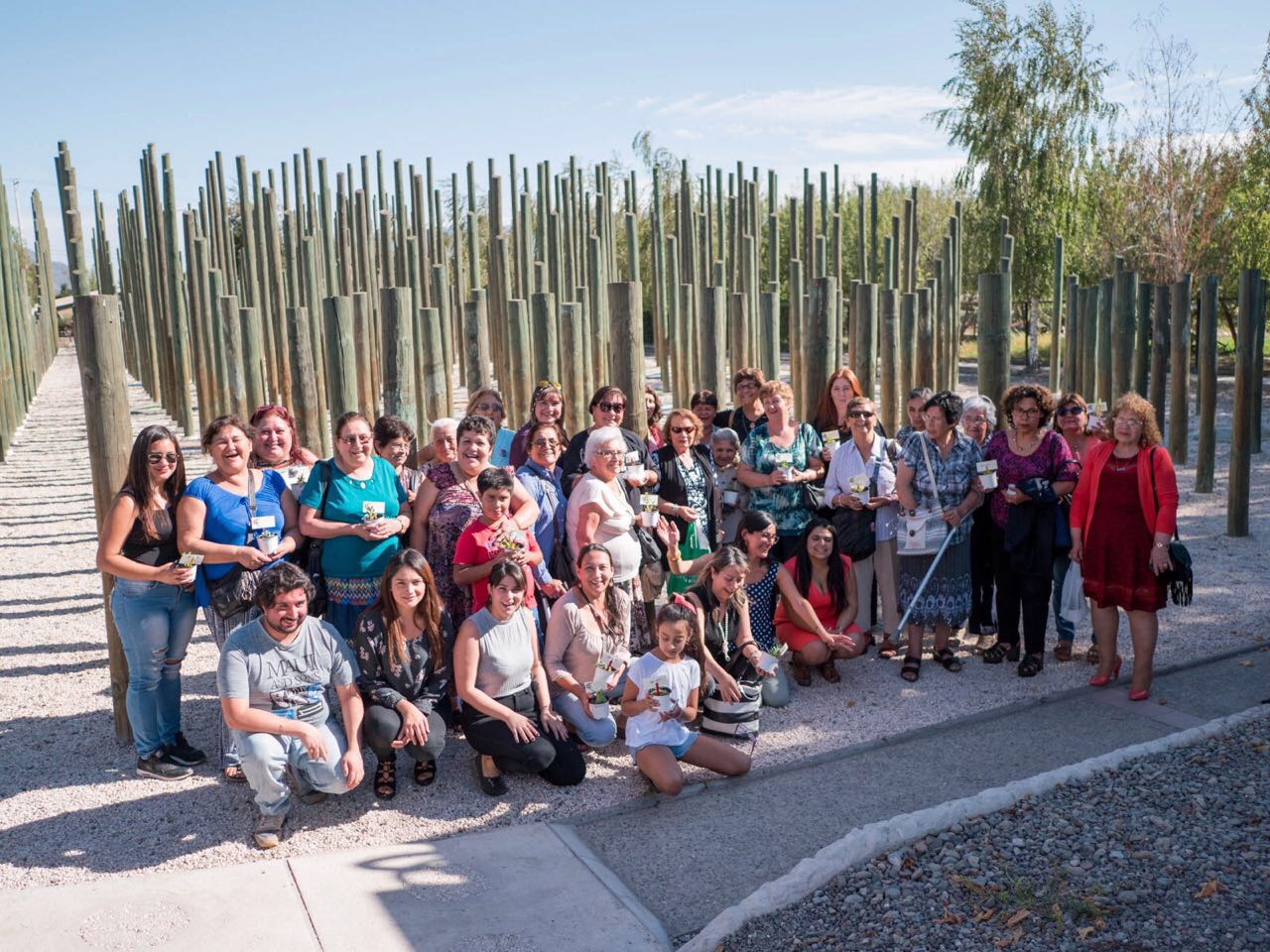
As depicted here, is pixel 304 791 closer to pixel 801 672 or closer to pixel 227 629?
pixel 227 629

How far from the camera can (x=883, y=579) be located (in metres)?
7.01

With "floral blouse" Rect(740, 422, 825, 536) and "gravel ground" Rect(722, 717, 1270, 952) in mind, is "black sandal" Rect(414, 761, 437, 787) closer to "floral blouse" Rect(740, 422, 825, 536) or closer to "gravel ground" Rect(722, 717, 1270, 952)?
"gravel ground" Rect(722, 717, 1270, 952)

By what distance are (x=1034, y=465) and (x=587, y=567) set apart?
290 centimetres

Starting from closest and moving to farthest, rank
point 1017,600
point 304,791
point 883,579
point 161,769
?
point 304,791, point 161,769, point 1017,600, point 883,579

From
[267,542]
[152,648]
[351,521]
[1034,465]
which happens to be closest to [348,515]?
[351,521]

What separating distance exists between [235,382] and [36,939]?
352 inches

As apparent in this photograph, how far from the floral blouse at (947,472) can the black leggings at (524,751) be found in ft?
8.95

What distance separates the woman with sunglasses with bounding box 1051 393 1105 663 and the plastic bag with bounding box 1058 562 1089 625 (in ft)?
0.10

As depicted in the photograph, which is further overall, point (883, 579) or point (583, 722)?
point (883, 579)

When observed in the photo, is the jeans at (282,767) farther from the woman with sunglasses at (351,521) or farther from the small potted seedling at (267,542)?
the small potted seedling at (267,542)

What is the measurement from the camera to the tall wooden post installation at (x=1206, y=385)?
11172 millimetres

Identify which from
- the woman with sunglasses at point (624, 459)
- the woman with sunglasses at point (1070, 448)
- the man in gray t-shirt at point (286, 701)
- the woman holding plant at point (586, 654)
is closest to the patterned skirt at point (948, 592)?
the woman with sunglasses at point (1070, 448)

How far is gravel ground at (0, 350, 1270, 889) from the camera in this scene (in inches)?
188

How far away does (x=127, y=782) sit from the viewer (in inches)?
212
